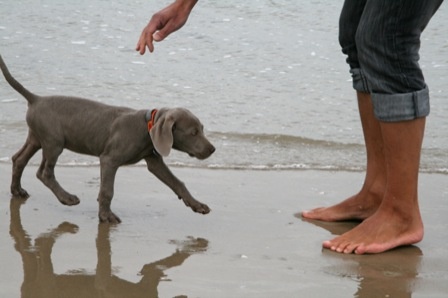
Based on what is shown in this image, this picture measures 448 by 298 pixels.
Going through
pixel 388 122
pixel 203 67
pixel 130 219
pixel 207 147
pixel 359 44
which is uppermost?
pixel 359 44

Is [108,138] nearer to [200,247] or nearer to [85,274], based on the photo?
[200,247]

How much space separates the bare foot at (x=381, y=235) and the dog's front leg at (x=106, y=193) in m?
0.97

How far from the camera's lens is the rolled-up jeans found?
3855mm

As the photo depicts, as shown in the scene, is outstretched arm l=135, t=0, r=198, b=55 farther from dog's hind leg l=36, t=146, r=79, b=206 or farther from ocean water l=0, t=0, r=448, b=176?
ocean water l=0, t=0, r=448, b=176

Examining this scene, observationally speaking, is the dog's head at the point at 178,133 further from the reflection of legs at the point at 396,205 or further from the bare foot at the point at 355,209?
the reflection of legs at the point at 396,205

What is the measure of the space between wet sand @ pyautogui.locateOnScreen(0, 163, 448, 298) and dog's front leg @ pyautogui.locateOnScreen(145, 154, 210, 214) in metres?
0.07

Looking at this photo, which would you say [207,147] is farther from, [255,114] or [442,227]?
[255,114]

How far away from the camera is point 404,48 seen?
3.90 metres

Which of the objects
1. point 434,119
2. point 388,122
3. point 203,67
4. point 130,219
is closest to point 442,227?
point 388,122

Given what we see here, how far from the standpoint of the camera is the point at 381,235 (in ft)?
13.4

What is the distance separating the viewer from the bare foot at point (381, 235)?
4043 millimetres

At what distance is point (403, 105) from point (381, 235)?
1.83 feet

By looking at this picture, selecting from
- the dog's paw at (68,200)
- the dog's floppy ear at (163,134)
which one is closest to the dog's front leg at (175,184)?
the dog's floppy ear at (163,134)

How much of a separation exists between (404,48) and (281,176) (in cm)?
177
